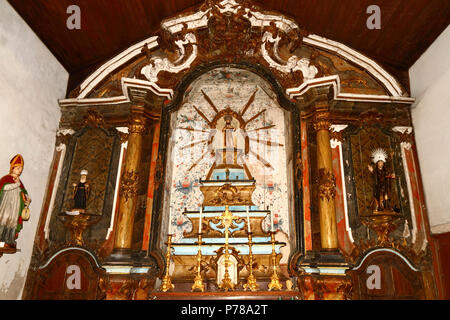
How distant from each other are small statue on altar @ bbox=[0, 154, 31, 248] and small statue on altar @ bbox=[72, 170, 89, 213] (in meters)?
0.81

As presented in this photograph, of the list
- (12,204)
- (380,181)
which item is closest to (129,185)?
(12,204)

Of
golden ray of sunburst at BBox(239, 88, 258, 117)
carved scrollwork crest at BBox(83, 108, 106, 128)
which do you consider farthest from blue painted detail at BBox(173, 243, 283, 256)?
golden ray of sunburst at BBox(239, 88, 258, 117)

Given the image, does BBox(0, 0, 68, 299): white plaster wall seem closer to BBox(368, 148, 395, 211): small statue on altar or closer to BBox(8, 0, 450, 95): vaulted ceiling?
BBox(8, 0, 450, 95): vaulted ceiling

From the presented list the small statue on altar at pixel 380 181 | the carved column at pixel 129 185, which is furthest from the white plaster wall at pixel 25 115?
the small statue on altar at pixel 380 181

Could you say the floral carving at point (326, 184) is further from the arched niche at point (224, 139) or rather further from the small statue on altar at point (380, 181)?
the small statue on altar at point (380, 181)

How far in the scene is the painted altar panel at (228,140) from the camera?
7.16m

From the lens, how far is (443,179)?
5828 mm

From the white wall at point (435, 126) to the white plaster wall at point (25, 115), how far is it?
707 centimetres

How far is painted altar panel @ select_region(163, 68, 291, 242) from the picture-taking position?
7160 millimetres

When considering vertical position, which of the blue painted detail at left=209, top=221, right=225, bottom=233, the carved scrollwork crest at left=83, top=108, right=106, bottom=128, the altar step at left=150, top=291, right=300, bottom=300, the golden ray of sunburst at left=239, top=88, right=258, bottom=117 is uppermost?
the golden ray of sunburst at left=239, top=88, right=258, bottom=117

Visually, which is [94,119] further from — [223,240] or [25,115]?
[223,240]

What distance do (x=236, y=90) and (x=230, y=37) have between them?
1.29m
